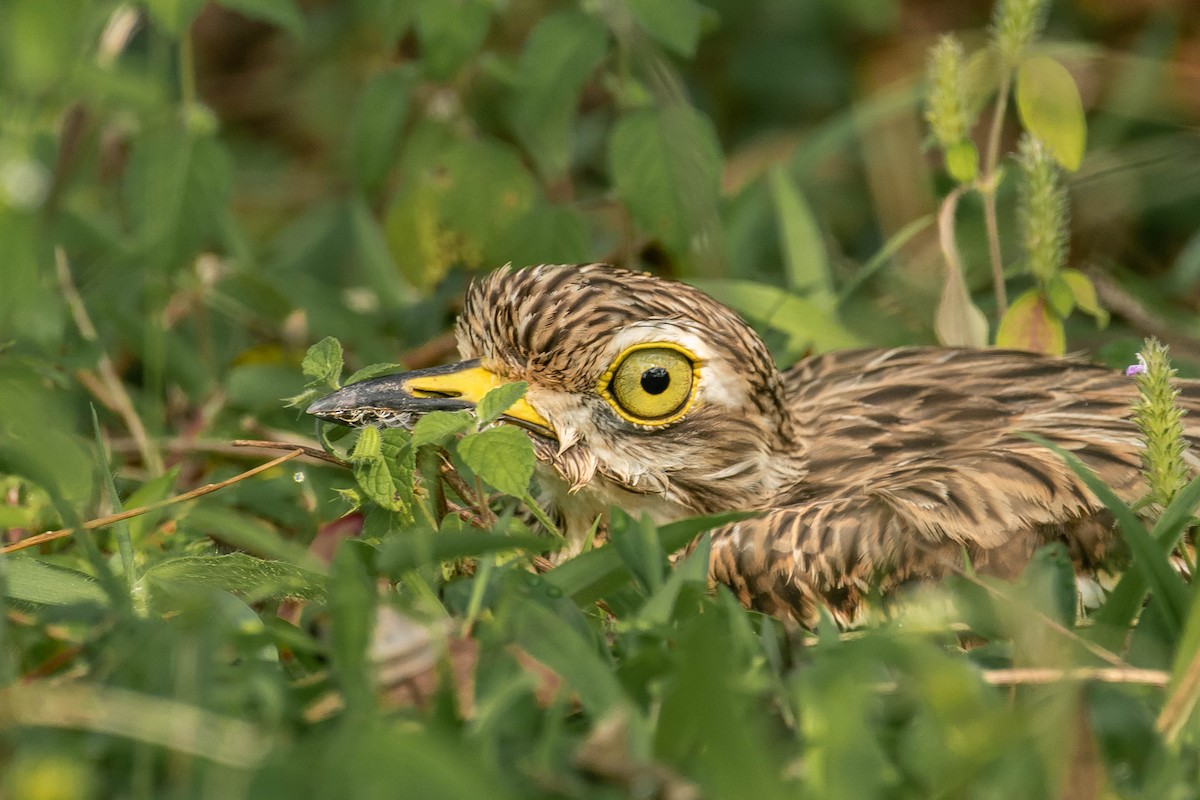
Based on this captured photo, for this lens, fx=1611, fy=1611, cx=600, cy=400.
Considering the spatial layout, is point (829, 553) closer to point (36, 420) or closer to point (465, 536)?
point (465, 536)

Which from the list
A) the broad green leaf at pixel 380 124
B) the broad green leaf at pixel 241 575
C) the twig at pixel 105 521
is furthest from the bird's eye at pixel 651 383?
the broad green leaf at pixel 380 124

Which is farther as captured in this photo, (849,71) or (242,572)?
(849,71)

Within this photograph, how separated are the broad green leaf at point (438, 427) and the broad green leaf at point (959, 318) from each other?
1916 mm

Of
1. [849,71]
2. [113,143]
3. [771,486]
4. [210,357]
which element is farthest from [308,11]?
[771,486]

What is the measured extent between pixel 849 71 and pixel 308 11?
2928 mm

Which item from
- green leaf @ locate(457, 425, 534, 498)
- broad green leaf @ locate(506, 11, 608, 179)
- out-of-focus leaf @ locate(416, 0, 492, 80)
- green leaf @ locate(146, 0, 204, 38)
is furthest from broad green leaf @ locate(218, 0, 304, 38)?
green leaf @ locate(457, 425, 534, 498)

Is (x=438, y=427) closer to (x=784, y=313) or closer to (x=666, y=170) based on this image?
(x=666, y=170)

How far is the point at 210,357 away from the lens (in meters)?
5.40

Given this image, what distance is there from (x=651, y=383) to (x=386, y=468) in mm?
830

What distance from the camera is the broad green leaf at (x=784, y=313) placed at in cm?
499

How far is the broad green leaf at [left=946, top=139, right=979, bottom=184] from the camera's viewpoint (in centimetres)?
459

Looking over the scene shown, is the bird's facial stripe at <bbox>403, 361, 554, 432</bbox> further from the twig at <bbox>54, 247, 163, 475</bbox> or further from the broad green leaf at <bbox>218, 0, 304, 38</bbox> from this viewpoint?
the broad green leaf at <bbox>218, 0, 304, 38</bbox>

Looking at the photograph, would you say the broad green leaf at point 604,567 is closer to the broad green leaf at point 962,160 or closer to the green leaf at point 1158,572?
the green leaf at point 1158,572

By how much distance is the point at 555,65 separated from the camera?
4.84m
